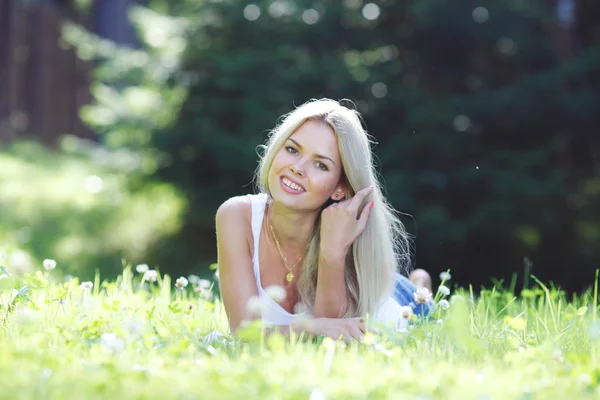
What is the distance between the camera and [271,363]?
1.96 meters

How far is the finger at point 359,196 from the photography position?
2.83 metres

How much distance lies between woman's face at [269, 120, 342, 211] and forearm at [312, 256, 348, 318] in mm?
253

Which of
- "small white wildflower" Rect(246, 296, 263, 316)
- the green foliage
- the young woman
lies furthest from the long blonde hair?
→ the green foliage

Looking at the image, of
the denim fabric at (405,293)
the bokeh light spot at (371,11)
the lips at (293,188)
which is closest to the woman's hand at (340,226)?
the lips at (293,188)

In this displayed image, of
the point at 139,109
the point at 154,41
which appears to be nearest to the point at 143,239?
the point at 139,109

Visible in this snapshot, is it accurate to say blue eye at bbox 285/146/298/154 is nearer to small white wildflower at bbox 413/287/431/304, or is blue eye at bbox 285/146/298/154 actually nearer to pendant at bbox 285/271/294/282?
pendant at bbox 285/271/294/282

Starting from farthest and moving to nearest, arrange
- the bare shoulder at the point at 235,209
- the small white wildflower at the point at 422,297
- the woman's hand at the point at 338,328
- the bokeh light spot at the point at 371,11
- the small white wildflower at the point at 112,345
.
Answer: the bokeh light spot at the point at 371,11 → the bare shoulder at the point at 235,209 → the small white wildflower at the point at 422,297 → the woman's hand at the point at 338,328 → the small white wildflower at the point at 112,345

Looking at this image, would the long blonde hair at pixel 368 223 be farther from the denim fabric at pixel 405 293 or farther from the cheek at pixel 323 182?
the denim fabric at pixel 405 293

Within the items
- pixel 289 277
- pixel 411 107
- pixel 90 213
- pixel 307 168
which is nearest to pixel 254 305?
pixel 307 168

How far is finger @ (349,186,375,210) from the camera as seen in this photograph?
2.83 m

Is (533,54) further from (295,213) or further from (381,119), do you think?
(295,213)

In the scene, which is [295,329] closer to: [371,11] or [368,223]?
[368,223]

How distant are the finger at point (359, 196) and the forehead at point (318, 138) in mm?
163

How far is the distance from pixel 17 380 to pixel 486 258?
4.53 metres
